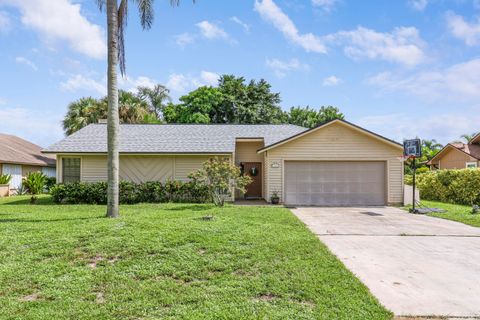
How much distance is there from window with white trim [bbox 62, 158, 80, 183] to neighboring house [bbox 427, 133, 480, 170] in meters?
24.8

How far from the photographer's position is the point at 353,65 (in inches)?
622

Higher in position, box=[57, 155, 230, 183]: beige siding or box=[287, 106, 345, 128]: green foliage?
box=[287, 106, 345, 128]: green foliage

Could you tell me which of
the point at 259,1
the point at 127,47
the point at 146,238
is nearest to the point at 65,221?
the point at 146,238

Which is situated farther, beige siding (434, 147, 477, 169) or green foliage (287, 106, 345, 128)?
green foliage (287, 106, 345, 128)

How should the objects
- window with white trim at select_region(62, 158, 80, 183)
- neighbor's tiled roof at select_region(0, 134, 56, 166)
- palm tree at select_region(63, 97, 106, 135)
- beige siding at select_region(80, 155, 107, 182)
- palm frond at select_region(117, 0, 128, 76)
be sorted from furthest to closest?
palm tree at select_region(63, 97, 106, 135) < neighbor's tiled roof at select_region(0, 134, 56, 166) < window with white trim at select_region(62, 158, 80, 183) < beige siding at select_region(80, 155, 107, 182) < palm frond at select_region(117, 0, 128, 76)

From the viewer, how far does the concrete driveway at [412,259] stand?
13.2 ft

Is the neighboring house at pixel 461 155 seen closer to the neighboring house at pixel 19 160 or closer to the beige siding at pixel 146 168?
the beige siding at pixel 146 168

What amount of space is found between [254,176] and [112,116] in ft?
32.9

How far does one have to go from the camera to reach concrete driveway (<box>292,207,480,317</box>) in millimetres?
4031

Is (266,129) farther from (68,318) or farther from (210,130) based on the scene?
(68,318)

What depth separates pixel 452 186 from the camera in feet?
51.4

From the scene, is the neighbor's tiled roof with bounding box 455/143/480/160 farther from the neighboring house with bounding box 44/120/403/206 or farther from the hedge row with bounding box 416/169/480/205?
the neighboring house with bounding box 44/120/403/206

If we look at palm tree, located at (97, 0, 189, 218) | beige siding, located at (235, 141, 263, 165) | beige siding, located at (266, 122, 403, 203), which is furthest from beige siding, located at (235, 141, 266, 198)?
palm tree, located at (97, 0, 189, 218)

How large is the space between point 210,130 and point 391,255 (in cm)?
1449
